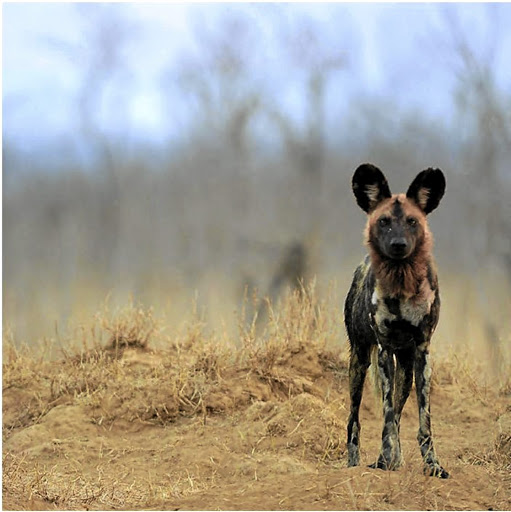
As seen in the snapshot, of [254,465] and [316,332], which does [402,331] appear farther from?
[316,332]

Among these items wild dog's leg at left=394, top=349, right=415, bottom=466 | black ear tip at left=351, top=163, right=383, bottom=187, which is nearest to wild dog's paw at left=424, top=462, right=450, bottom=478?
wild dog's leg at left=394, top=349, right=415, bottom=466

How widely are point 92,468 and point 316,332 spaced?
10.2ft

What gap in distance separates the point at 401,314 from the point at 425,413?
0.70 m

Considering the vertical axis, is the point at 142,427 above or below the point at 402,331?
below

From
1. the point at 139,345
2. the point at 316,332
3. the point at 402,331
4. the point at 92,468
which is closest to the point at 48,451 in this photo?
the point at 92,468

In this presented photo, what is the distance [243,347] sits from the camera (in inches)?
378

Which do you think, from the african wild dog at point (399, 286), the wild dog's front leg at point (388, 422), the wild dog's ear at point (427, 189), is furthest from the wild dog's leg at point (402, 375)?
the wild dog's ear at point (427, 189)

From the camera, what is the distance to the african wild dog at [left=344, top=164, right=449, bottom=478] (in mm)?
5828

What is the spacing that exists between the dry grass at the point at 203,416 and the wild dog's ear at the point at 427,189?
1.81 meters

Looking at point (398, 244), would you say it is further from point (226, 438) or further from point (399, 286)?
point (226, 438)

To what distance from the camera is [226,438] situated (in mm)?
8281

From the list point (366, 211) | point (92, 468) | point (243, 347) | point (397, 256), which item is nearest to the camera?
point (397, 256)

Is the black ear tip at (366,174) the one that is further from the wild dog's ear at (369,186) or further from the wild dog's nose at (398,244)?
the wild dog's nose at (398,244)

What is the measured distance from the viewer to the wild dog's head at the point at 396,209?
5723 millimetres
